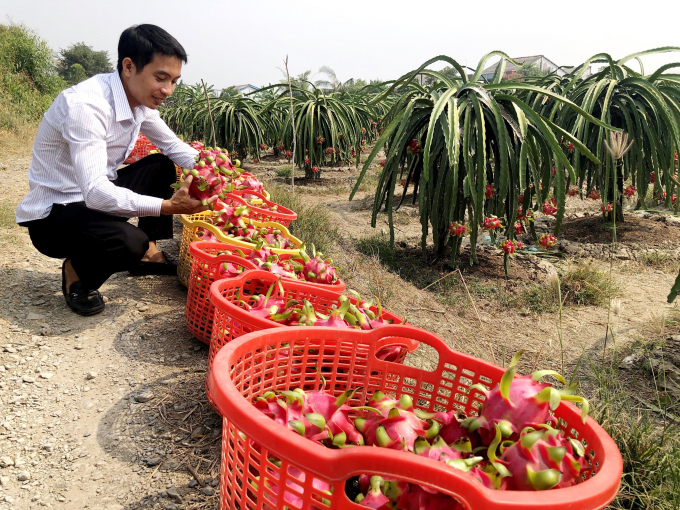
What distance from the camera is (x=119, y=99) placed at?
7.08ft

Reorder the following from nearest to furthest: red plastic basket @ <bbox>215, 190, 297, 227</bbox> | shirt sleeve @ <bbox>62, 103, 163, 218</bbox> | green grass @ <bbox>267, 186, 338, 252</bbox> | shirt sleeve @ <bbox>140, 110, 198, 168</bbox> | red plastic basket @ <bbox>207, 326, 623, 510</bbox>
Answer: red plastic basket @ <bbox>207, 326, 623, 510</bbox>
shirt sleeve @ <bbox>62, 103, 163, 218</bbox>
red plastic basket @ <bbox>215, 190, 297, 227</bbox>
shirt sleeve @ <bbox>140, 110, 198, 168</bbox>
green grass @ <bbox>267, 186, 338, 252</bbox>

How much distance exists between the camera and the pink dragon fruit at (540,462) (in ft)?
2.59

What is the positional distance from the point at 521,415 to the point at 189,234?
1.93m

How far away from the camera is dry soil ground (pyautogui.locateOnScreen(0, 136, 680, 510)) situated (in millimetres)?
1318

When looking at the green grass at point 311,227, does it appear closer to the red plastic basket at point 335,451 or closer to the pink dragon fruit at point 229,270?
the pink dragon fruit at point 229,270

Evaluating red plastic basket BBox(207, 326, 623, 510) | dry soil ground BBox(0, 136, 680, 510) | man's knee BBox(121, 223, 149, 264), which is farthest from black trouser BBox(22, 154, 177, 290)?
red plastic basket BBox(207, 326, 623, 510)

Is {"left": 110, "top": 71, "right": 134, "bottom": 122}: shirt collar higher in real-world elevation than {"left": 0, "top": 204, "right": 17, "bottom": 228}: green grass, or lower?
higher

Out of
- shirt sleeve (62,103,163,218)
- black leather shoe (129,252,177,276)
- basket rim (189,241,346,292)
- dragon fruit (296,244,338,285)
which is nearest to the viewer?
basket rim (189,241,346,292)

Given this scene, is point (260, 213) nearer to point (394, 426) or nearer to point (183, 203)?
point (183, 203)

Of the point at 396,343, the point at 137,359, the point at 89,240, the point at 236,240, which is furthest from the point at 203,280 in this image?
the point at 396,343

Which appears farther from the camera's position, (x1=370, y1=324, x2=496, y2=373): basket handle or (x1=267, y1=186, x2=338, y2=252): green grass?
(x1=267, y1=186, x2=338, y2=252): green grass

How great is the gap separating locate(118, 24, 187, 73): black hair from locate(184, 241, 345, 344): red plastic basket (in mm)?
854

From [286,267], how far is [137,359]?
722 mm

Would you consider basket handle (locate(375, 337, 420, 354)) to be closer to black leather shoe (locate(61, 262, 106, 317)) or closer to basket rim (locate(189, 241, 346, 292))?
basket rim (locate(189, 241, 346, 292))
